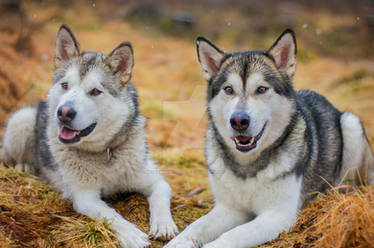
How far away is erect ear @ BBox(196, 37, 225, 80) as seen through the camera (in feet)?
12.8

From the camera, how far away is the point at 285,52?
377cm

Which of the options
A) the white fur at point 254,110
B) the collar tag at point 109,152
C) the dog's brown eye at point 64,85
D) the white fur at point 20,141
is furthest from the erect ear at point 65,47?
the white fur at point 254,110

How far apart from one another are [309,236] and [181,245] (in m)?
1.10

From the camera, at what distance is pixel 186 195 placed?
4984 mm

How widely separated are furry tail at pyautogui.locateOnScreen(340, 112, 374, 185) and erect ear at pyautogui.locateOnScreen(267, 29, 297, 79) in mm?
1497

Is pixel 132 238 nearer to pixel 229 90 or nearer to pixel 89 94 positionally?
pixel 89 94

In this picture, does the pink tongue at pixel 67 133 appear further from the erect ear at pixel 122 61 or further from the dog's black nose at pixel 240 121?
the dog's black nose at pixel 240 121

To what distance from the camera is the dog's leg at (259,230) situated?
131 inches

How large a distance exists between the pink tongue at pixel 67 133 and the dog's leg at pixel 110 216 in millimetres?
682

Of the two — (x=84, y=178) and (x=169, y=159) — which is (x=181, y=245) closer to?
(x=84, y=178)

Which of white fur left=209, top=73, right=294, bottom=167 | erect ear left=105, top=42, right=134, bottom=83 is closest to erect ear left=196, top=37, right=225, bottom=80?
white fur left=209, top=73, right=294, bottom=167

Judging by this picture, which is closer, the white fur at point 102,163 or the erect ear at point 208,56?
the white fur at point 102,163

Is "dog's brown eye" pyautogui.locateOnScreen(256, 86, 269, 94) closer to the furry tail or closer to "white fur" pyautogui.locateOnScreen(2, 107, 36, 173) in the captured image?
the furry tail

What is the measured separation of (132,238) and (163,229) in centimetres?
34
